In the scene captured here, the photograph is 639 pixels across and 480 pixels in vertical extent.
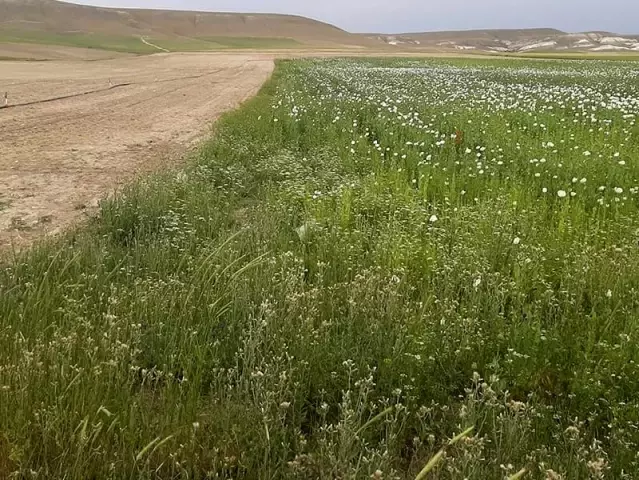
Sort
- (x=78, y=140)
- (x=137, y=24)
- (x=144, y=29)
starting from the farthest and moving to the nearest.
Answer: (x=137, y=24), (x=144, y=29), (x=78, y=140)

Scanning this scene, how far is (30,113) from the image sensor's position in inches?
669

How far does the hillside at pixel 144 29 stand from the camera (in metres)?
131

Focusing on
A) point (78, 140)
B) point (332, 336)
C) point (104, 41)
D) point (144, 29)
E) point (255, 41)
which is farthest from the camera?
point (144, 29)

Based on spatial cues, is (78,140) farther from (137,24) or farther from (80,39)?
(137,24)

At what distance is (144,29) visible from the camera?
164m

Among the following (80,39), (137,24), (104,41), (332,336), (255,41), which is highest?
(137,24)

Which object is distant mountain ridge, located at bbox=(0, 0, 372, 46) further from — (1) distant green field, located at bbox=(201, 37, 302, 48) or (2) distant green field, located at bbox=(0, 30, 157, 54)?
(2) distant green field, located at bbox=(0, 30, 157, 54)

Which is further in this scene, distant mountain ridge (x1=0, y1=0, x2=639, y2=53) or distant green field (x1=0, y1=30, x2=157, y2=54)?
distant mountain ridge (x1=0, y1=0, x2=639, y2=53)

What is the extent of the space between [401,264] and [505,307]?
975 millimetres

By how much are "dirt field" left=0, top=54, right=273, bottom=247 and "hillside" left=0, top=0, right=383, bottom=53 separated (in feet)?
340

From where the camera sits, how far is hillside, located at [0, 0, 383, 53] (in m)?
131

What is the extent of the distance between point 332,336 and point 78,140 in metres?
11.0

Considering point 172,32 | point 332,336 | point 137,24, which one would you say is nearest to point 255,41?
point 172,32

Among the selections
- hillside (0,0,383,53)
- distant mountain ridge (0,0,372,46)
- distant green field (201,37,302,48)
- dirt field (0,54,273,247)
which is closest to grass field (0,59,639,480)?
dirt field (0,54,273,247)
